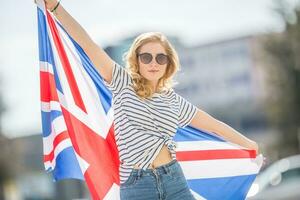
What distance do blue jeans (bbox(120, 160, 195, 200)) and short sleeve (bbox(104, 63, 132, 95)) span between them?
54cm

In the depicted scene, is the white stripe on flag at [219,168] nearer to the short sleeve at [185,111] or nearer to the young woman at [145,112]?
the short sleeve at [185,111]

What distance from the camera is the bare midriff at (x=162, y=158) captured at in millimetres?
4605

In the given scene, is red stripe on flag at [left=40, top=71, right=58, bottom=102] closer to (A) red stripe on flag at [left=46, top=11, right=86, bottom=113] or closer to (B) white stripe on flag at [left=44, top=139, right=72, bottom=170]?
(A) red stripe on flag at [left=46, top=11, right=86, bottom=113]

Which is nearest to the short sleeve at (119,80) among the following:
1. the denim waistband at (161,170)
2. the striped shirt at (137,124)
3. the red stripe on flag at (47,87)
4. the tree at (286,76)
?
the striped shirt at (137,124)

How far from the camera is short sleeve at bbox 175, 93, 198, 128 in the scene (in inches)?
199

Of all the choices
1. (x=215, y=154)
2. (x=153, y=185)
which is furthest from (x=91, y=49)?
(x=215, y=154)

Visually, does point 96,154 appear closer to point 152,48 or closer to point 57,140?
point 57,140

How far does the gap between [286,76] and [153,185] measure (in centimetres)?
2694

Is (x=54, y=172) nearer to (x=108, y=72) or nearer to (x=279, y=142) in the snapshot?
(x=108, y=72)

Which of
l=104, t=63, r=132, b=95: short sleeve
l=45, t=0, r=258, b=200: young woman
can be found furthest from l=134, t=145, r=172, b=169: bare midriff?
l=104, t=63, r=132, b=95: short sleeve

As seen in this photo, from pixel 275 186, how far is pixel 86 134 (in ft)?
24.5

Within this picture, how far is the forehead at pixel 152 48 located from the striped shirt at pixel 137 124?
0.19m

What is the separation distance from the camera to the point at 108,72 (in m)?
4.73

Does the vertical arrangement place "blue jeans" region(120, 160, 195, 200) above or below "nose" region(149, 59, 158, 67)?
below
